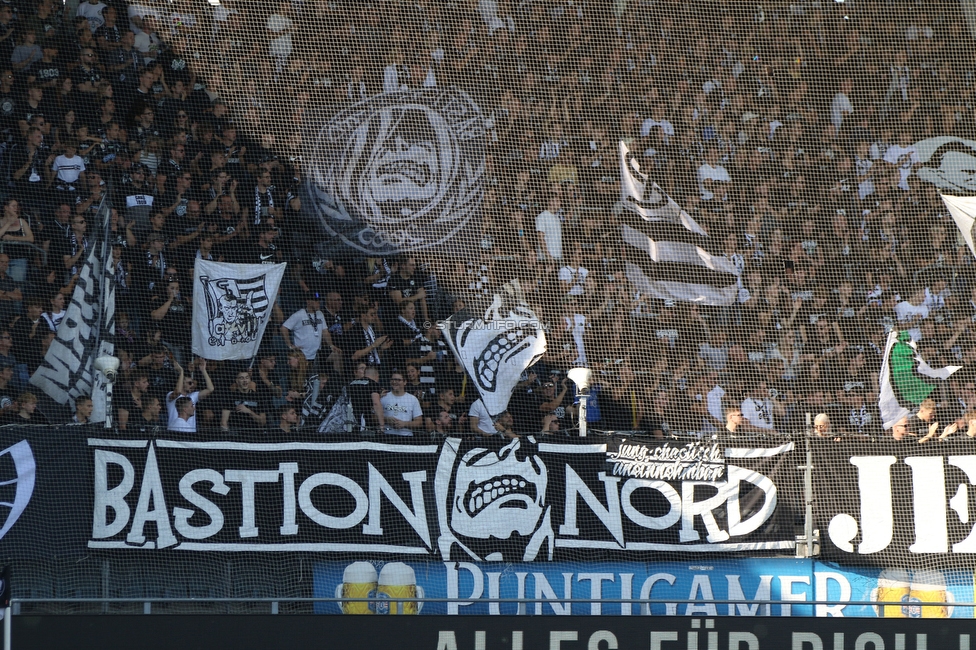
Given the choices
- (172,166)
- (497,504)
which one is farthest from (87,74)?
(497,504)

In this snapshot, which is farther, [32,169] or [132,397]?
[32,169]

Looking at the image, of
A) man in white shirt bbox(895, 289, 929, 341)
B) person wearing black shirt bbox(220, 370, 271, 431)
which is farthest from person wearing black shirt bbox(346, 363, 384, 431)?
man in white shirt bbox(895, 289, 929, 341)

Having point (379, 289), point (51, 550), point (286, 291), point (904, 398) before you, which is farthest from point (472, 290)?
point (51, 550)

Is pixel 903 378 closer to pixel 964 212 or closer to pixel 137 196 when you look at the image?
pixel 964 212

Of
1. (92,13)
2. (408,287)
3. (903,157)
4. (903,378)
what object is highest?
(92,13)

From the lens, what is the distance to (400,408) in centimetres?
1052

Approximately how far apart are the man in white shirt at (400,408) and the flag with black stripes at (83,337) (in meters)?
2.46

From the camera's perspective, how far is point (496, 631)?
7922mm

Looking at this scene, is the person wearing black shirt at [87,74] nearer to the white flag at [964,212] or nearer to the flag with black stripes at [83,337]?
the flag with black stripes at [83,337]

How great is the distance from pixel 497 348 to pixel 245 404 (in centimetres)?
249

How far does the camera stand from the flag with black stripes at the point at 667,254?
1284cm

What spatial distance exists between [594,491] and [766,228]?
219 inches

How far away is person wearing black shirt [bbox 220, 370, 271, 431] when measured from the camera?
34.4 ft

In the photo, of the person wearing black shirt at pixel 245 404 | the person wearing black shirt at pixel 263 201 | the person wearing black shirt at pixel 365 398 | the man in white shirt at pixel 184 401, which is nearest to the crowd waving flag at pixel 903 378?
the person wearing black shirt at pixel 365 398
